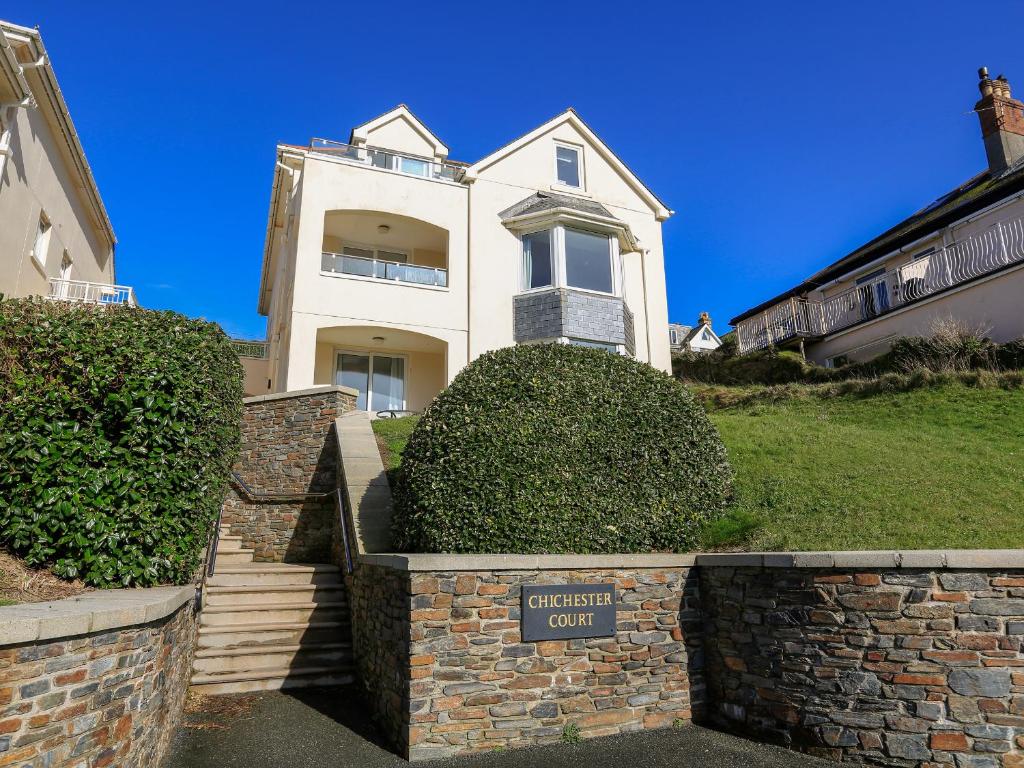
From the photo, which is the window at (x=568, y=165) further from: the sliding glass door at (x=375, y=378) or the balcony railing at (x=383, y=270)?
the sliding glass door at (x=375, y=378)

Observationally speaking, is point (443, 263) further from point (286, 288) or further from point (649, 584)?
point (649, 584)

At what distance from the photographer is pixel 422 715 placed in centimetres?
531

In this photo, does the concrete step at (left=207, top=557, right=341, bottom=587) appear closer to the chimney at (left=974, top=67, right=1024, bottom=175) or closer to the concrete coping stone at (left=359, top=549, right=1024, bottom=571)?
the concrete coping stone at (left=359, top=549, right=1024, bottom=571)

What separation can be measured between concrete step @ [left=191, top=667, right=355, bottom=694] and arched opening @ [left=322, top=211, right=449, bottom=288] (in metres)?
11.1

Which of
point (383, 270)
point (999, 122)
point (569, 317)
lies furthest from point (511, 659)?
point (999, 122)

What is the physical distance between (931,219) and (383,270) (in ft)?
52.7

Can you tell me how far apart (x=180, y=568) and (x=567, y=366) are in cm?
453

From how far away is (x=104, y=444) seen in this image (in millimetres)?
5496

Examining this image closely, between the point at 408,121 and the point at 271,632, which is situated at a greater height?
the point at 408,121

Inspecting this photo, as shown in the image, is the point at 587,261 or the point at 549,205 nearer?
the point at 587,261

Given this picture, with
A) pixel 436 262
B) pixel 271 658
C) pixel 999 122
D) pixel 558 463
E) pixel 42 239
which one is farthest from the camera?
pixel 999 122

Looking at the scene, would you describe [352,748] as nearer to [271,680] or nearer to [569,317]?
[271,680]

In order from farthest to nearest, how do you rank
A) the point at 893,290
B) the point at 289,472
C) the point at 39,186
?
the point at 893,290
the point at 39,186
the point at 289,472

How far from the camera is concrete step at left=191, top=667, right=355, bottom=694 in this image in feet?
22.2
